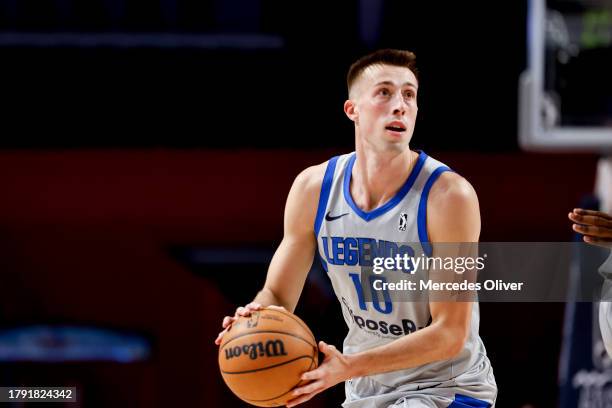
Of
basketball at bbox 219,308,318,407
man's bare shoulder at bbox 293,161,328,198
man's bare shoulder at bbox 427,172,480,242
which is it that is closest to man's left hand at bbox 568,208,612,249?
man's bare shoulder at bbox 427,172,480,242

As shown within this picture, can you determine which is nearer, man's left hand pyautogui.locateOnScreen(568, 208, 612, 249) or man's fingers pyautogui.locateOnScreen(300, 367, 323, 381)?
man's fingers pyautogui.locateOnScreen(300, 367, 323, 381)

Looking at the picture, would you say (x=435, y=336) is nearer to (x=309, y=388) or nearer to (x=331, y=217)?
(x=309, y=388)

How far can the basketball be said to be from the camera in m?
2.76

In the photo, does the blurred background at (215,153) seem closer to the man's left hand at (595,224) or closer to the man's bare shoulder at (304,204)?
the man's bare shoulder at (304,204)

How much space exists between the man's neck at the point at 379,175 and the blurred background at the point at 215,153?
247cm

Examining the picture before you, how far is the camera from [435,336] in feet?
9.25

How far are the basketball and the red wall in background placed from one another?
9.01ft

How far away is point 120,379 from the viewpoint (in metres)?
5.90

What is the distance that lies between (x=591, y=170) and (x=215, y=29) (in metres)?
2.55

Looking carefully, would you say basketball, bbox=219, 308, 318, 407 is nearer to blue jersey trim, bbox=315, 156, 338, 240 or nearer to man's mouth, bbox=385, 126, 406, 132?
blue jersey trim, bbox=315, 156, 338, 240

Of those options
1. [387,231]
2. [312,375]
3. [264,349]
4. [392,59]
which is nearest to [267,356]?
[264,349]

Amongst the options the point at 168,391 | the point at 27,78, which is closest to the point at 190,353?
the point at 168,391

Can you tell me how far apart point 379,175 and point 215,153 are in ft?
9.22

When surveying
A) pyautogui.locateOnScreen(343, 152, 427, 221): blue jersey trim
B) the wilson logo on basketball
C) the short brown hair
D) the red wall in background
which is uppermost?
the short brown hair
